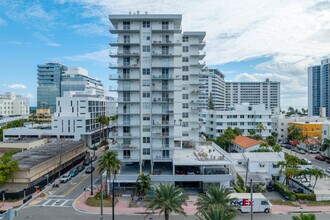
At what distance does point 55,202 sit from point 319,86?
635ft

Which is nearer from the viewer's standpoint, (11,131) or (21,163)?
(21,163)

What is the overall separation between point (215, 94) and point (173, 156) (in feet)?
443

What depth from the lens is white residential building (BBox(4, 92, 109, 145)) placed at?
320 ft

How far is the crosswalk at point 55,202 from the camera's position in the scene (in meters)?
42.1

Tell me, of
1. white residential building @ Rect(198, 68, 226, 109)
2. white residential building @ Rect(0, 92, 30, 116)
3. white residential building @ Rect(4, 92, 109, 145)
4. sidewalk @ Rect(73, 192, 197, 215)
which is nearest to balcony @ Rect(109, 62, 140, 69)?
sidewalk @ Rect(73, 192, 197, 215)

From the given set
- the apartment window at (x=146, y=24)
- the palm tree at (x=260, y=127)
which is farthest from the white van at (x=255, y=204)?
the palm tree at (x=260, y=127)

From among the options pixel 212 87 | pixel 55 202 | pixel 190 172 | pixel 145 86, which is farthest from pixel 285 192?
pixel 212 87

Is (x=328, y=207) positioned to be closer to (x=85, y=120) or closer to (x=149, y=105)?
(x=149, y=105)

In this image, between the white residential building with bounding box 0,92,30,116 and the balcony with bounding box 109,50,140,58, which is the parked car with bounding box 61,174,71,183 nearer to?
the balcony with bounding box 109,50,140,58

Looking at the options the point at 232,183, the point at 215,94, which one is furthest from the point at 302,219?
the point at 215,94

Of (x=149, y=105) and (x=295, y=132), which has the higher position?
(x=149, y=105)

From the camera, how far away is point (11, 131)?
98.8 meters

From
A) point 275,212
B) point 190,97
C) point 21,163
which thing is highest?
point 190,97

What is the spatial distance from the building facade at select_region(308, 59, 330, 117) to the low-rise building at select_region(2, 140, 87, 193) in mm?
169635
